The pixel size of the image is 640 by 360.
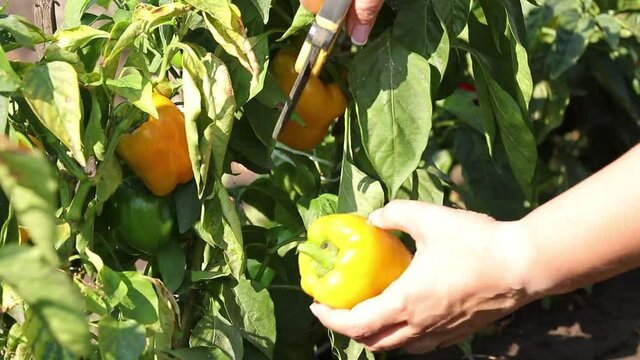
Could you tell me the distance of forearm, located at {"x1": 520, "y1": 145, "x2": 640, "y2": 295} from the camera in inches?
38.7

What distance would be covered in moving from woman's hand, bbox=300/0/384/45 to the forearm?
0.98ft

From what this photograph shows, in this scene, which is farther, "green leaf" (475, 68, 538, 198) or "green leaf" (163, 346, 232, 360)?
"green leaf" (475, 68, 538, 198)

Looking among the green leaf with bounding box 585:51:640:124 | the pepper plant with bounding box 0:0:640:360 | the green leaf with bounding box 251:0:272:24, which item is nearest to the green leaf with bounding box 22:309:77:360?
the pepper plant with bounding box 0:0:640:360

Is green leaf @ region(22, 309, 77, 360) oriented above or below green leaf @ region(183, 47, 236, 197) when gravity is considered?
below

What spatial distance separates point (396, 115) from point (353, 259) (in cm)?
20

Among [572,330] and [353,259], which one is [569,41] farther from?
[353,259]

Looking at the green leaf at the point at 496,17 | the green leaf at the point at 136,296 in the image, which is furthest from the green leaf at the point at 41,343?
the green leaf at the point at 496,17

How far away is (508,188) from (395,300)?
0.86 m

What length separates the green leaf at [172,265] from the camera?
51.5 inches

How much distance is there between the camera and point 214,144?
1178 mm

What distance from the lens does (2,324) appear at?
113cm

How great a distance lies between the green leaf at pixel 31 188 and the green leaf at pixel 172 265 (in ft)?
2.34

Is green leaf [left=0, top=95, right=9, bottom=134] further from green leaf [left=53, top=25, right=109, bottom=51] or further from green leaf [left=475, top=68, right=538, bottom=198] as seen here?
green leaf [left=475, top=68, right=538, bottom=198]

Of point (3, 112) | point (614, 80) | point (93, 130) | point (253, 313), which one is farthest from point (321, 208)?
point (614, 80)
